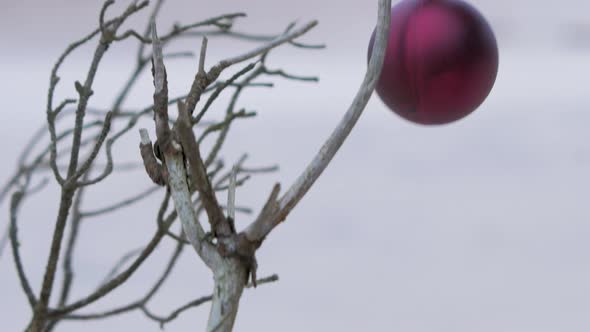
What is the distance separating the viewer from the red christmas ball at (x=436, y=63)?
58 centimetres

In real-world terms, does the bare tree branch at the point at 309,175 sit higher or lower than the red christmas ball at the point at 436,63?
lower

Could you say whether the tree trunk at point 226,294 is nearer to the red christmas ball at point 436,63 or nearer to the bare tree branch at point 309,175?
the bare tree branch at point 309,175

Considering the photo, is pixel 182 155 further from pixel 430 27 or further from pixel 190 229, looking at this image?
pixel 430 27

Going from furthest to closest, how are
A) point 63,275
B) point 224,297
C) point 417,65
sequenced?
point 63,275 < point 417,65 < point 224,297

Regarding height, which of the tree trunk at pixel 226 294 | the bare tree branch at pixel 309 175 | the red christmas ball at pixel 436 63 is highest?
the red christmas ball at pixel 436 63

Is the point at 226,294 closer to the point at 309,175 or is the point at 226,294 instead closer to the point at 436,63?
the point at 309,175

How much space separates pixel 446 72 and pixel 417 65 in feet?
0.06

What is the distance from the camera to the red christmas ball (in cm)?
58

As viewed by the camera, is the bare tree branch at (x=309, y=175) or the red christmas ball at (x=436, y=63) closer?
the bare tree branch at (x=309, y=175)

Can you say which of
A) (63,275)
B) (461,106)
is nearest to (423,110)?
(461,106)

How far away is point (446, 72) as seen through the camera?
0.58 metres

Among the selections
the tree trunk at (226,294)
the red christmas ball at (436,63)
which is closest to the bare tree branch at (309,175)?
the tree trunk at (226,294)

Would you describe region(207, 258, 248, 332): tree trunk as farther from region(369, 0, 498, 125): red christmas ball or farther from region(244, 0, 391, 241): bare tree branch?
region(369, 0, 498, 125): red christmas ball

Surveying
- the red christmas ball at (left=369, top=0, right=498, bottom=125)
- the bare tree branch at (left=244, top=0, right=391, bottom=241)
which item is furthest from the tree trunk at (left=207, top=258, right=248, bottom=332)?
the red christmas ball at (left=369, top=0, right=498, bottom=125)
